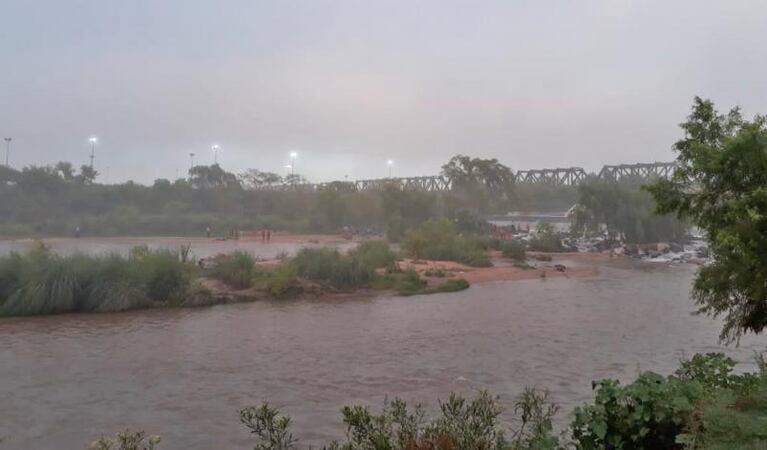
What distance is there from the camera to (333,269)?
25250mm

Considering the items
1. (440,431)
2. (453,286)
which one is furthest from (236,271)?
(440,431)

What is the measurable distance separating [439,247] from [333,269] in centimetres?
1308

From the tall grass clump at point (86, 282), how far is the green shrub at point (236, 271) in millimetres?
2619

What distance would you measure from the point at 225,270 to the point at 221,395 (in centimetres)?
1480

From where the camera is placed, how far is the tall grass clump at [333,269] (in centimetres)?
2509

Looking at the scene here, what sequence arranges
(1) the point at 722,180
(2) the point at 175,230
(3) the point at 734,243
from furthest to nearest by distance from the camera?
1. (2) the point at 175,230
2. (1) the point at 722,180
3. (3) the point at 734,243

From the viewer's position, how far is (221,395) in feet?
34.6

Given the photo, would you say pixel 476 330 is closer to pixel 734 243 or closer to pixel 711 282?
pixel 711 282

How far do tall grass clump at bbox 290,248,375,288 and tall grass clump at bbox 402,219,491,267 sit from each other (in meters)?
10.1

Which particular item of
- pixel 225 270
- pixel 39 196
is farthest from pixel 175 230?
pixel 225 270

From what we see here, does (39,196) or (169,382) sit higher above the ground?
(39,196)

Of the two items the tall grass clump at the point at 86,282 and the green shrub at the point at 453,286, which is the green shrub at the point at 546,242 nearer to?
the green shrub at the point at 453,286

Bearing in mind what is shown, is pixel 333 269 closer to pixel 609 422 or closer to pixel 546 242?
pixel 609 422

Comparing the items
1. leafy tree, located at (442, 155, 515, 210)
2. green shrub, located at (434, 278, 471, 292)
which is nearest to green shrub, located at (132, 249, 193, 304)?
green shrub, located at (434, 278, 471, 292)
